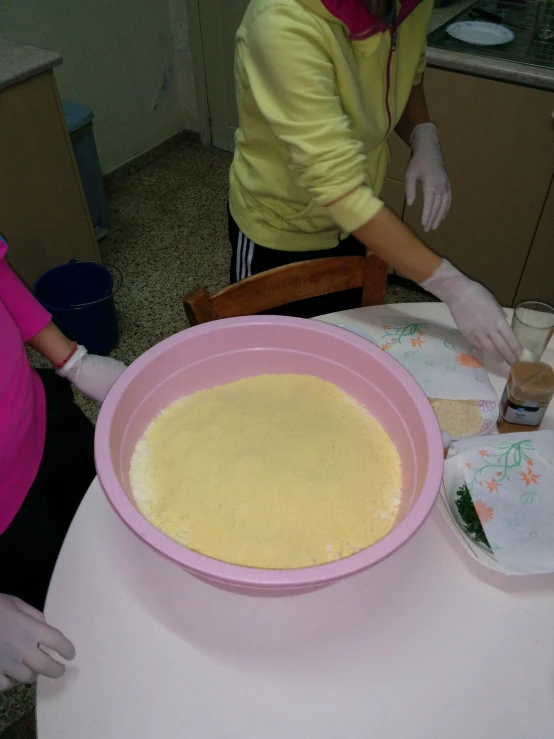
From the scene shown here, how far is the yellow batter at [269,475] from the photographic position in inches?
24.5

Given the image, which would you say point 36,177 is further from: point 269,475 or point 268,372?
point 269,475

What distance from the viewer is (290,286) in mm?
1023

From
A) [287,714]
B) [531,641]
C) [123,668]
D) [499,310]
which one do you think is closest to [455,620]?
[531,641]

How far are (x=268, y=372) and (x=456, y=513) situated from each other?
326 mm

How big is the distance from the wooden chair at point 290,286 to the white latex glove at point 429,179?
0.68ft

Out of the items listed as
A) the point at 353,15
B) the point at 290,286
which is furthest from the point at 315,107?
the point at 290,286

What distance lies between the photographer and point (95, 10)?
2.33m

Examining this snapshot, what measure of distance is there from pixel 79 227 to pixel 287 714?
1797 millimetres

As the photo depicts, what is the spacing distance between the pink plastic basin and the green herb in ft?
0.29

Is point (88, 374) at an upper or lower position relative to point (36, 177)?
upper

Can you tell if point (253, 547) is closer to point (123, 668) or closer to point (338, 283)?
point (123, 668)

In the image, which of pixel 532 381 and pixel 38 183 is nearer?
pixel 532 381

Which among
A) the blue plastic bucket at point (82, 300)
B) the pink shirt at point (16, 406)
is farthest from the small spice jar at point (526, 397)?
the blue plastic bucket at point (82, 300)

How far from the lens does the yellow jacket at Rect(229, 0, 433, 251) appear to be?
2.69 ft
